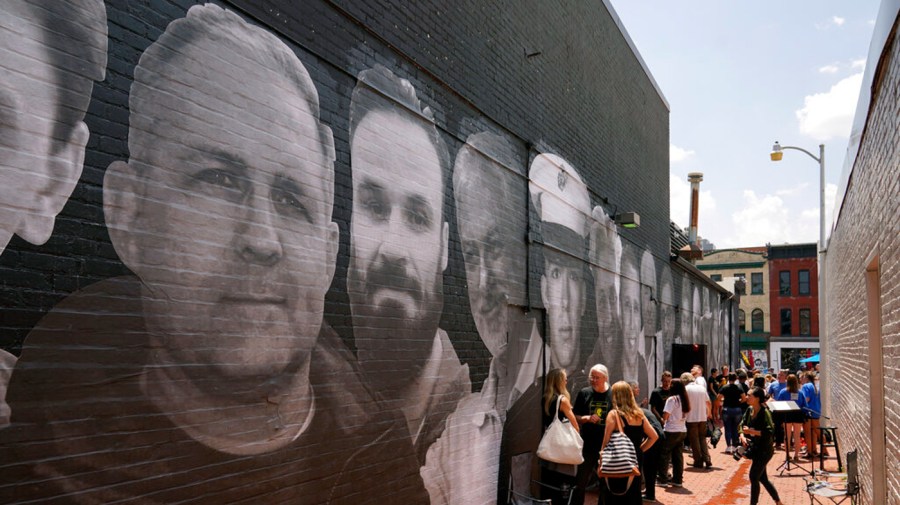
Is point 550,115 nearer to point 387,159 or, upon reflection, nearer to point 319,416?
point 387,159

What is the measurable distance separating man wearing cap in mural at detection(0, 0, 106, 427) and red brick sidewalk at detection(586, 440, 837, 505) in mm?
9118

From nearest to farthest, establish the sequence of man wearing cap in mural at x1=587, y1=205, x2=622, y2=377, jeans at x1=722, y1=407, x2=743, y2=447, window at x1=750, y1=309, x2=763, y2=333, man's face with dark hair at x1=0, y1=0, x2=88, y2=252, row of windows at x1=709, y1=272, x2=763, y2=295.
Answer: man's face with dark hair at x1=0, y1=0, x2=88, y2=252
man wearing cap in mural at x1=587, y1=205, x2=622, y2=377
jeans at x1=722, y1=407, x2=743, y2=447
window at x1=750, y1=309, x2=763, y2=333
row of windows at x1=709, y1=272, x2=763, y2=295

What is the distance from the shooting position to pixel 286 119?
204 inches

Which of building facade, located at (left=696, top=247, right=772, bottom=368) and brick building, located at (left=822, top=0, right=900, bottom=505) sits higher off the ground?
building facade, located at (left=696, top=247, right=772, bottom=368)

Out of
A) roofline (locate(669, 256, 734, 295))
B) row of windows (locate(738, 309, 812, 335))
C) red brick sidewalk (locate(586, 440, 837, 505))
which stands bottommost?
red brick sidewalk (locate(586, 440, 837, 505))

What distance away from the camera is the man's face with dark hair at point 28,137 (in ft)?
10.9

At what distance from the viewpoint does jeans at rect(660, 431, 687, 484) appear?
38.5ft

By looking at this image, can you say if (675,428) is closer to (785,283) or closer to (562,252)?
(562,252)

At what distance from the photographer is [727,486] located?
38.7 ft

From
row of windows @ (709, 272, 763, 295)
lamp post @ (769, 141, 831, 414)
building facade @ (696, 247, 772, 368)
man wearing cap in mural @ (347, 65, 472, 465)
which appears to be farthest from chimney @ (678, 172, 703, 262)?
row of windows @ (709, 272, 763, 295)

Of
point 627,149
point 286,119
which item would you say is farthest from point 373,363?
point 627,149

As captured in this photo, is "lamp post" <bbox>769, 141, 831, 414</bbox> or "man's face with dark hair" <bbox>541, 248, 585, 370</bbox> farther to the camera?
"lamp post" <bbox>769, 141, 831, 414</bbox>

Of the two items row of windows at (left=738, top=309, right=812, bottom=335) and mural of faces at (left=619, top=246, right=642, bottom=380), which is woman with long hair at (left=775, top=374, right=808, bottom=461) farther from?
row of windows at (left=738, top=309, right=812, bottom=335)

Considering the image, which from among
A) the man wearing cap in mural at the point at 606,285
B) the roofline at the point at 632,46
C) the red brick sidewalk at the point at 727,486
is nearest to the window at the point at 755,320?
the roofline at the point at 632,46
